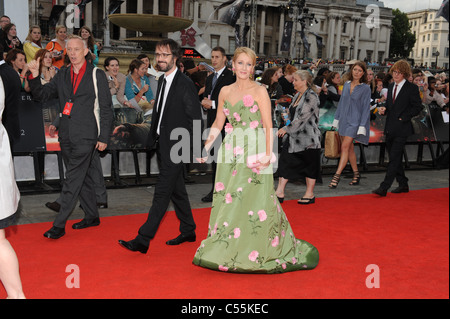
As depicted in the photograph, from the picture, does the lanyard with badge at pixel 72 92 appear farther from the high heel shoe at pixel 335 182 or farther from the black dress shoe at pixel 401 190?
the black dress shoe at pixel 401 190

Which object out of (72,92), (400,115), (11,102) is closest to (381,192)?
(400,115)

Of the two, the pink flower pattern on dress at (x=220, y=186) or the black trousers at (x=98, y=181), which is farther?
the black trousers at (x=98, y=181)

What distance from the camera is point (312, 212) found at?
22.4ft

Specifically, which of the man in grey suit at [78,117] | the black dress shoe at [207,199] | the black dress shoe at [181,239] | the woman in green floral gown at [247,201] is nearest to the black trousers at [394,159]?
the black dress shoe at [207,199]

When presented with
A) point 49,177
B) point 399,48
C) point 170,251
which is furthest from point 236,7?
point 399,48

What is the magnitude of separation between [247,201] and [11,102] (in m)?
2.52

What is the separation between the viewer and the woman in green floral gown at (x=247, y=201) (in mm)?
4375

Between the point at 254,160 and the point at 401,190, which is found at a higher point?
the point at 254,160

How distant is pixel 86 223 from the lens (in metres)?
5.79

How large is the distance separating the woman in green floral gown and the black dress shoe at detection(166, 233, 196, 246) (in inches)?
30.0

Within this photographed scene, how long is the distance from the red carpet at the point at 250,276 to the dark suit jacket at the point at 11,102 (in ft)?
3.73

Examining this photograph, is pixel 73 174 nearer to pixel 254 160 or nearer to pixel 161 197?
pixel 161 197

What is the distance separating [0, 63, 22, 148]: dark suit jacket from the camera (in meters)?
4.95
